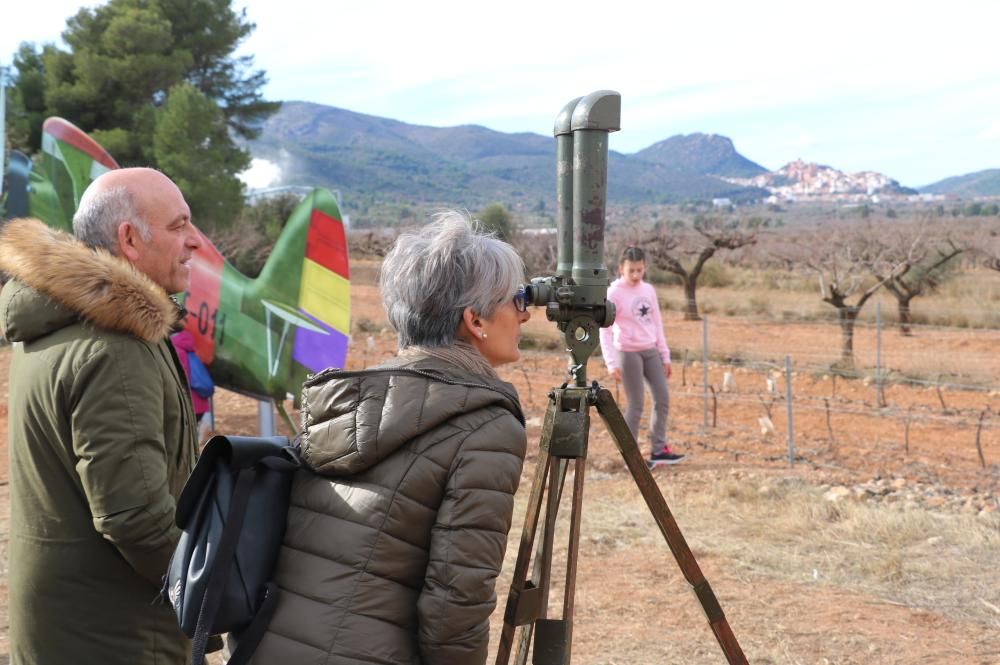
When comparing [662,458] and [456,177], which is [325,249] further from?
[456,177]

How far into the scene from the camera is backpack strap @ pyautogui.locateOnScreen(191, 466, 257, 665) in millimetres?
1536

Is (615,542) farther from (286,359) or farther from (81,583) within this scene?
(81,583)

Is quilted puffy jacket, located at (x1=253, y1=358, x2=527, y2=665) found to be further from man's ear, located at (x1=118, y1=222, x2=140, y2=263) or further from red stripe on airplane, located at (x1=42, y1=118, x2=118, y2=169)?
red stripe on airplane, located at (x1=42, y1=118, x2=118, y2=169)

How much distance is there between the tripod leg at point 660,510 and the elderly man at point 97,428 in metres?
1.01

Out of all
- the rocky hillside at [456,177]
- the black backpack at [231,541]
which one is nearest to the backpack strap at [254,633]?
the black backpack at [231,541]

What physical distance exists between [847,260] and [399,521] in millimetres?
22292

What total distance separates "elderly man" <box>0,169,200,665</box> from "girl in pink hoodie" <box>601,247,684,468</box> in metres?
4.43

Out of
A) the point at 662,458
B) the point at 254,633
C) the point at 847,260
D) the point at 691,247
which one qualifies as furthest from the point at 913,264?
the point at 254,633

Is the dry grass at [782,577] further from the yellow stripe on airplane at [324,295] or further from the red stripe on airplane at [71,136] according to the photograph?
the red stripe on airplane at [71,136]

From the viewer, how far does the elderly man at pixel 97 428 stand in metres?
1.82

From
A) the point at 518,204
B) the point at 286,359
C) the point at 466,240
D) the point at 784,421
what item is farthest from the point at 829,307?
the point at 518,204

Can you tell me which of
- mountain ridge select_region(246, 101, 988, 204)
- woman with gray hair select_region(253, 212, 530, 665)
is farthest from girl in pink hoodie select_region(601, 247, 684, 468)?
mountain ridge select_region(246, 101, 988, 204)

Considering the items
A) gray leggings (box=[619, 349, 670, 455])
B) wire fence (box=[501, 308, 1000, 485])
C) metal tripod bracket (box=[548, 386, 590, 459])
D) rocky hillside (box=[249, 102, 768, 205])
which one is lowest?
wire fence (box=[501, 308, 1000, 485])

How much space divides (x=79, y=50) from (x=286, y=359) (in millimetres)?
21719
